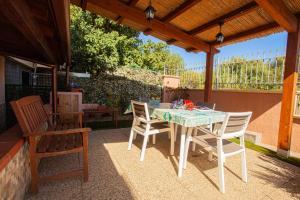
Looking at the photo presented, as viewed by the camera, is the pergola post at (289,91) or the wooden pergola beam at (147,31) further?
the wooden pergola beam at (147,31)

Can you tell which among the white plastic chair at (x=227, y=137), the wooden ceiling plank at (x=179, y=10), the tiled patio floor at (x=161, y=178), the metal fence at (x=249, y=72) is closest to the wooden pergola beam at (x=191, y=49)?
the metal fence at (x=249, y=72)

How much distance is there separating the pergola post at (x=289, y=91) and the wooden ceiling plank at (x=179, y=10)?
2002 mm

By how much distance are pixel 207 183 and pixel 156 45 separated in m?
11.8

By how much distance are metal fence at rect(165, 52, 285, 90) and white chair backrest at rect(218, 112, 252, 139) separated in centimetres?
247

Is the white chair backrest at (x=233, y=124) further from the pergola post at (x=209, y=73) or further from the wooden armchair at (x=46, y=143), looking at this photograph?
the pergola post at (x=209, y=73)

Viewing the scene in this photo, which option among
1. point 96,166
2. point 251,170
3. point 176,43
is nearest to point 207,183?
point 251,170

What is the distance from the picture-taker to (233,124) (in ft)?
7.02

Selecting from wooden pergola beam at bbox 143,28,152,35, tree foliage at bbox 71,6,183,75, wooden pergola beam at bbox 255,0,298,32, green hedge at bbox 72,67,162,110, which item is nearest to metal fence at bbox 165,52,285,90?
wooden pergola beam at bbox 255,0,298,32

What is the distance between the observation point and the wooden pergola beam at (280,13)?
2697 millimetres

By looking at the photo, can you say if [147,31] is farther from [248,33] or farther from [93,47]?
[93,47]

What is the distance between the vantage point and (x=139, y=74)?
26.1ft

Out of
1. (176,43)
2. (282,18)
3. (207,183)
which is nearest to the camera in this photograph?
(207,183)

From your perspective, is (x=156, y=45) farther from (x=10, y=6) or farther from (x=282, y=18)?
(x=10, y=6)

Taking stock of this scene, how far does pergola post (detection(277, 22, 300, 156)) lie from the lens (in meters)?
3.23
